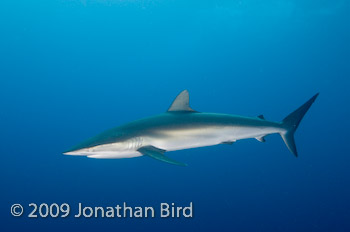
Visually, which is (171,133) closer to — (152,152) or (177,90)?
(152,152)

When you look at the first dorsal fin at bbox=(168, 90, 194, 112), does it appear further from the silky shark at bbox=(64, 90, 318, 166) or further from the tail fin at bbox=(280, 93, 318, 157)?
the tail fin at bbox=(280, 93, 318, 157)

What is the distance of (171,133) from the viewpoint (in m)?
4.07

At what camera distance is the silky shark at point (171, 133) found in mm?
3725

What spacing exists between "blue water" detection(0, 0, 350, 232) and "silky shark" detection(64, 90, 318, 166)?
8079 mm

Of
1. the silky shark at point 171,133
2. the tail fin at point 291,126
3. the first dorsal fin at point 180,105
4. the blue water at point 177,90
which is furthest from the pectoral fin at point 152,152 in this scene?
the blue water at point 177,90

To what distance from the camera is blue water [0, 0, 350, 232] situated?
14266 mm

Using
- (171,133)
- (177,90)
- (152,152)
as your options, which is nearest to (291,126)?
(171,133)

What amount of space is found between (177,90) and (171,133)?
42.5 meters

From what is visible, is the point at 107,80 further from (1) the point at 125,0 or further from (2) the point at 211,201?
(2) the point at 211,201

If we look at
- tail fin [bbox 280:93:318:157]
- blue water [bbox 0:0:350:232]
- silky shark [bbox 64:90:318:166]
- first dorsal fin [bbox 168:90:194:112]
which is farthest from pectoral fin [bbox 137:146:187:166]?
blue water [bbox 0:0:350:232]

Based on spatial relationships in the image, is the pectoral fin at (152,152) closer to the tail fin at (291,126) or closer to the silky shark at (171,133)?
the silky shark at (171,133)

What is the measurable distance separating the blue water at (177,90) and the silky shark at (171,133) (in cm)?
808

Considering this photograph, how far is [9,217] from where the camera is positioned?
1371 centimetres

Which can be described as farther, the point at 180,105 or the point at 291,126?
the point at 291,126
